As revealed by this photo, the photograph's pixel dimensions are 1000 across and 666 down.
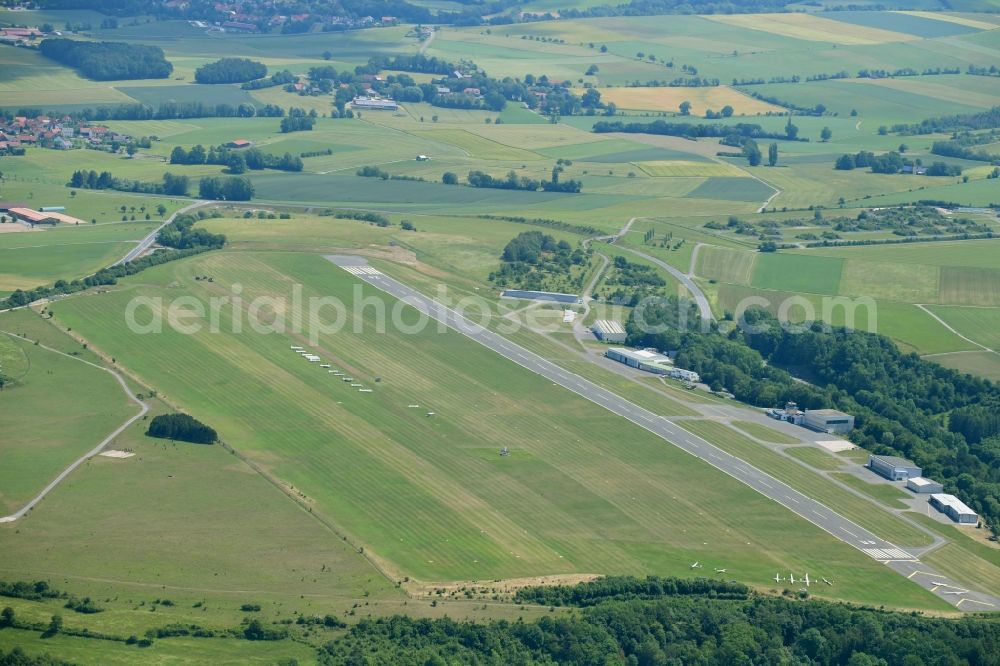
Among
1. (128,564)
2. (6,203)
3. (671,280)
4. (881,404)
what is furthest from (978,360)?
(6,203)

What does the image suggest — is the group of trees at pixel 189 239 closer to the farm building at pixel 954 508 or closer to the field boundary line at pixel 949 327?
the field boundary line at pixel 949 327

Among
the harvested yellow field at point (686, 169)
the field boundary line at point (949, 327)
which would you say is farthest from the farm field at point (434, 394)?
the field boundary line at point (949, 327)

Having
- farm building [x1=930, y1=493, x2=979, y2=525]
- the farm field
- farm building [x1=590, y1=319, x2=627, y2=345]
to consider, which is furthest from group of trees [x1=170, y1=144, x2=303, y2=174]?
farm building [x1=930, y1=493, x2=979, y2=525]

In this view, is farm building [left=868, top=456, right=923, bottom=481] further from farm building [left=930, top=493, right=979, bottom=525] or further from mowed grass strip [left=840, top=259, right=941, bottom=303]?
mowed grass strip [left=840, top=259, right=941, bottom=303]

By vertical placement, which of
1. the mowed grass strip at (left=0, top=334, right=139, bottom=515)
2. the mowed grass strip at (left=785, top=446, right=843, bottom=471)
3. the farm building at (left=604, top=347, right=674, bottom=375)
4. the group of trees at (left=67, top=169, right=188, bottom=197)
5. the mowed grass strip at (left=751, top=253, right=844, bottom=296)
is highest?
the mowed grass strip at (left=751, top=253, right=844, bottom=296)

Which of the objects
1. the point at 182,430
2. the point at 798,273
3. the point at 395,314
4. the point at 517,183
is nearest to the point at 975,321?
the point at 798,273

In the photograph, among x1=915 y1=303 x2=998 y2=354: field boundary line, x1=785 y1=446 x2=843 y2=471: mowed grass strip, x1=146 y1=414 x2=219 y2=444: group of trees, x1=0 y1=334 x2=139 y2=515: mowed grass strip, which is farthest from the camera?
x1=915 y1=303 x2=998 y2=354: field boundary line

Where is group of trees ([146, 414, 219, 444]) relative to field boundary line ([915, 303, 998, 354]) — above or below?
below
